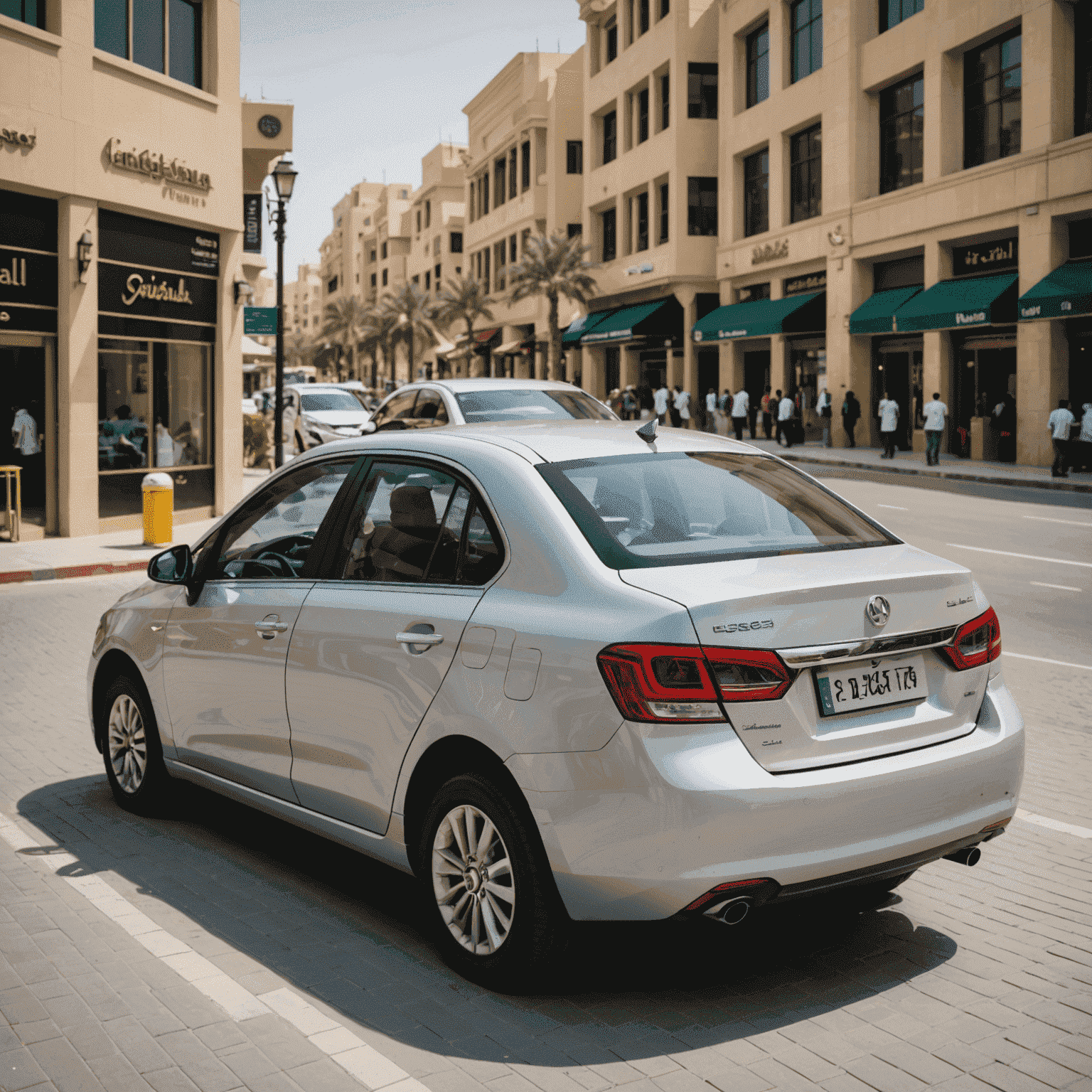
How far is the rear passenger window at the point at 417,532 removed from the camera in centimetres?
418

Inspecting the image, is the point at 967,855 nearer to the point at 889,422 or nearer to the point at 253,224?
the point at 889,422

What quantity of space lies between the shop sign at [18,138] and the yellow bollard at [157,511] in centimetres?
472

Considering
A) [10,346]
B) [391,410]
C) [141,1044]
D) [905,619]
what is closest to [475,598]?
[905,619]

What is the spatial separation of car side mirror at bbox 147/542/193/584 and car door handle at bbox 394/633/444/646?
1552mm

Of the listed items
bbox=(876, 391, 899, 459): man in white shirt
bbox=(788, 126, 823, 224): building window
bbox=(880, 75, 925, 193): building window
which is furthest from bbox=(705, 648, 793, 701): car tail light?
bbox=(788, 126, 823, 224): building window

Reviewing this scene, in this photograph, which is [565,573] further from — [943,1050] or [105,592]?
[105,592]

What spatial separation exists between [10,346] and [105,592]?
6.46 m

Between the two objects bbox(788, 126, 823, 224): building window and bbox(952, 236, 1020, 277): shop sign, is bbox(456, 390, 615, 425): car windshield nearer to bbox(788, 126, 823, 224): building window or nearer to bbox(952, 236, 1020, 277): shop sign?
bbox(952, 236, 1020, 277): shop sign

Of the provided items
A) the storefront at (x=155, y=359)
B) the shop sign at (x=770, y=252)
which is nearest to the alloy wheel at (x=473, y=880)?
the storefront at (x=155, y=359)

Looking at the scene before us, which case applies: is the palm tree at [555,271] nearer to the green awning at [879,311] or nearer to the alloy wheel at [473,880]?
the green awning at [879,311]

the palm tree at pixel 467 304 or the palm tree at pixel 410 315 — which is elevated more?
the palm tree at pixel 410 315

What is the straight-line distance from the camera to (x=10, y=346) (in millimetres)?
18172

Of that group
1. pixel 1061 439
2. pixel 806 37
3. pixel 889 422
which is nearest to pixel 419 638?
pixel 1061 439

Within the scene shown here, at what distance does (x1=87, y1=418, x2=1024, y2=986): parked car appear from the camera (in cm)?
349
